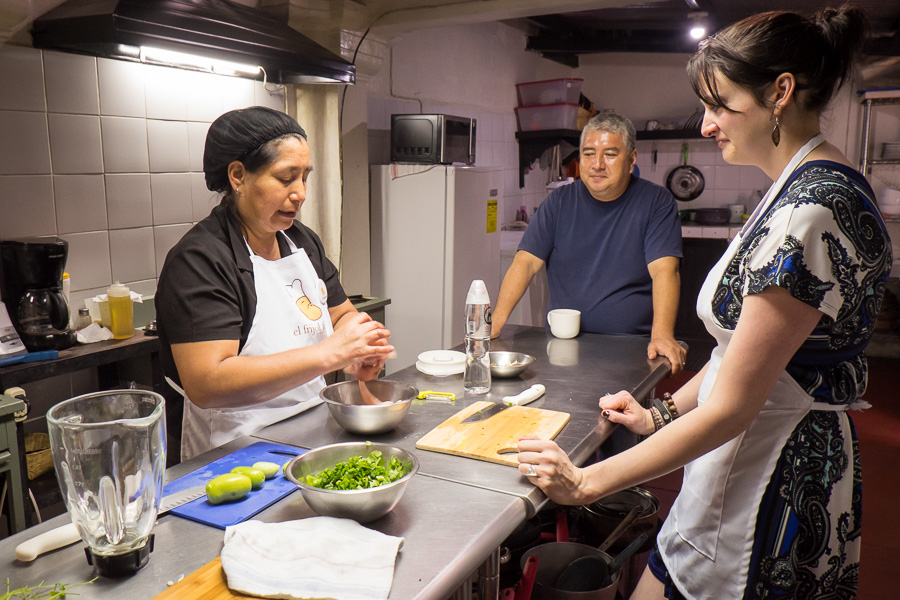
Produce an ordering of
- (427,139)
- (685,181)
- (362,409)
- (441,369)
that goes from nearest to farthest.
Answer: (362,409) < (441,369) < (427,139) < (685,181)

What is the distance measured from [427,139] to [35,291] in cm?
237

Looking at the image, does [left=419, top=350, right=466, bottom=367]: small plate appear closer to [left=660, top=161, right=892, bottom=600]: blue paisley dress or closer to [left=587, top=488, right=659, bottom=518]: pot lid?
[left=587, top=488, right=659, bottom=518]: pot lid

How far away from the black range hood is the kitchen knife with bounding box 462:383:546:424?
5.50 ft

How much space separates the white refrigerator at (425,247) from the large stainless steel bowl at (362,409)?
248 cm

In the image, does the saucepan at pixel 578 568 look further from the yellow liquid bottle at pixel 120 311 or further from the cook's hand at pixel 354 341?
the yellow liquid bottle at pixel 120 311

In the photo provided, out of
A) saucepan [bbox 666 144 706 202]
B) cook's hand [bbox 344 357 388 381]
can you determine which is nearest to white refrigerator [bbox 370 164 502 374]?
cook's hand [bbox 344 357 388 381]

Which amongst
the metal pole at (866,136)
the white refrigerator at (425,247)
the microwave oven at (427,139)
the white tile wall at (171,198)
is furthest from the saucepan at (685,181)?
the white tile wall at (171,198)

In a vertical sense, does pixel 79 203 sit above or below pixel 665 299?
above

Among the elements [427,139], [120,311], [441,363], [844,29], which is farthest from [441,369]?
[427,139]

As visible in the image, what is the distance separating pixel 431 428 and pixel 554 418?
0.30 m

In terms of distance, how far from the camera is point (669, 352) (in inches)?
91.9

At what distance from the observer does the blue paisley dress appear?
1.15 metres

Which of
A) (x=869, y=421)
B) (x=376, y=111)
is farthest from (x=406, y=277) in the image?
(x=869, y=421)

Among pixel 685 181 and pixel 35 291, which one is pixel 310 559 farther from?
pixel 685 181
